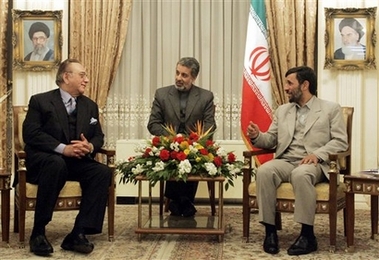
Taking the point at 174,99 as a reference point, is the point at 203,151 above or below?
below

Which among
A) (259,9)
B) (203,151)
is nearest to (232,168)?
(203,151)

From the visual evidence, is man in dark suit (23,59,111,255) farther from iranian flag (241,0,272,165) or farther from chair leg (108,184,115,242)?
iranian flag (241,0,272,165)

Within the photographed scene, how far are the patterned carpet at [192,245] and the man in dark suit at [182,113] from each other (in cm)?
44

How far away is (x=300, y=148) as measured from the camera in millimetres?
→ 5074

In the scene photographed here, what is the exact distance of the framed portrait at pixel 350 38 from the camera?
22.5ft

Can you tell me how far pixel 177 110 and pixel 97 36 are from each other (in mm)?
1766

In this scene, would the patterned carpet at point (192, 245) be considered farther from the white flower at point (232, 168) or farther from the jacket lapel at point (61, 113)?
the jacket lapel at point (61, 113)

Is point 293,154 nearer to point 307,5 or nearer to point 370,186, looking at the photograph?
point 370,186

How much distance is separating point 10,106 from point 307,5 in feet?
11.8

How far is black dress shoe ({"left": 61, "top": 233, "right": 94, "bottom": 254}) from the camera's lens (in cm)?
454

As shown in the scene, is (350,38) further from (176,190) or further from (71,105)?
(71,105)

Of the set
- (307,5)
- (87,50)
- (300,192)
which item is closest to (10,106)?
(87,50)

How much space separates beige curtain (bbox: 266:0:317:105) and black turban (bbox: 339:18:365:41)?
0.30 meters

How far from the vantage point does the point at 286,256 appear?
4.52m
